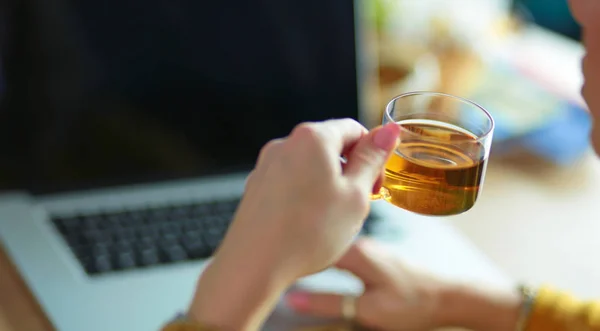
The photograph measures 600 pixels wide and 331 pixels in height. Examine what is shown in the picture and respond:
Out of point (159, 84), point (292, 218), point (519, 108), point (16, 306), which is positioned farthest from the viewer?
point (519, 108)

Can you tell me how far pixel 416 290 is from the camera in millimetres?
788

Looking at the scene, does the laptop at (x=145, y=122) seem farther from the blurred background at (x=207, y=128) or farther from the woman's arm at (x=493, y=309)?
the woman's arm at (x=493, y=309)

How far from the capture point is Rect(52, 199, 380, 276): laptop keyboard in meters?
0.80

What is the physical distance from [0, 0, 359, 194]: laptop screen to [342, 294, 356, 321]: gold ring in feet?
0.98

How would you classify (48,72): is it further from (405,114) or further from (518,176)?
(518,176)

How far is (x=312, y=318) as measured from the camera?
749 mm

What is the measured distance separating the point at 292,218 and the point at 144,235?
36cm

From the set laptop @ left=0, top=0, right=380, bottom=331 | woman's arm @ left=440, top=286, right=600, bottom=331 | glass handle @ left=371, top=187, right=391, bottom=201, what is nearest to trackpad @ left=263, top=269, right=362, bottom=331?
laptop @ left=0, top=0, right=380, bottom=331

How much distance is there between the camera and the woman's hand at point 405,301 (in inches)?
29.7

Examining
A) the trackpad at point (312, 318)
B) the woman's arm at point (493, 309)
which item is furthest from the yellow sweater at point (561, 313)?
the trackpad at point (312, 318)

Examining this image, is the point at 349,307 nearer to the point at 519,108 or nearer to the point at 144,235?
the point at 144,235

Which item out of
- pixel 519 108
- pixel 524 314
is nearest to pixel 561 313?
pixel 524 314

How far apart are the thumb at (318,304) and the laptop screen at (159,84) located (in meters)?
0.28

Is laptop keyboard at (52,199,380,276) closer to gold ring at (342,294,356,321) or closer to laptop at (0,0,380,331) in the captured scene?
laptop at (0,0,380,331)
